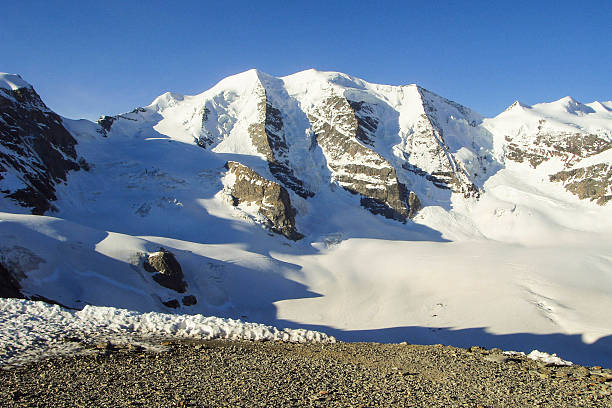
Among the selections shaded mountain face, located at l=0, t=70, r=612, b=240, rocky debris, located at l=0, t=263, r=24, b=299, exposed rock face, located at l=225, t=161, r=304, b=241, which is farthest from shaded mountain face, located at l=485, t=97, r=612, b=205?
rocky debris, located at l=0, t=263, r=24, b=299

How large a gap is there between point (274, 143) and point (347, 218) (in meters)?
40.1

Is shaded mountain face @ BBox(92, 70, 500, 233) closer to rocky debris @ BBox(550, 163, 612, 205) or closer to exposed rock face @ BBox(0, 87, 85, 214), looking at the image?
rocky debris @ BBox(550, 163, 612, 205)

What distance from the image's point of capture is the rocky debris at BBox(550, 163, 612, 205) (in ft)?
387

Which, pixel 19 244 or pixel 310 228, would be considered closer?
pixel 19 244

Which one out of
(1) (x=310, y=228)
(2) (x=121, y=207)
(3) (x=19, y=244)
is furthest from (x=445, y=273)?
(2) (x=121, y=207)

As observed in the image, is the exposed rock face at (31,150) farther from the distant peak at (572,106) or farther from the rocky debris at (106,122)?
the distant peak at (572,106)

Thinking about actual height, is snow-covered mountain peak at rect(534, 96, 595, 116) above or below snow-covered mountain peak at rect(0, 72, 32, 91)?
above

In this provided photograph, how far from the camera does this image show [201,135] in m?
138

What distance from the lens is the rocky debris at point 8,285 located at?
101 ft

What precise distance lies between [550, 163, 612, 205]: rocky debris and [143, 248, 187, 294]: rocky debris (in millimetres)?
122504

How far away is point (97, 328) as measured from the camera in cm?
Result: 1605

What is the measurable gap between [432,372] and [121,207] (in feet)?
288

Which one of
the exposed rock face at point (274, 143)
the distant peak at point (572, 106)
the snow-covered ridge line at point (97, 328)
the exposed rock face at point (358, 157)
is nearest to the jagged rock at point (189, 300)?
the snow-covered ridge line at point (97, 328)

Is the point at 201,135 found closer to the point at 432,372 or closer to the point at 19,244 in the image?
the point at 19,244
